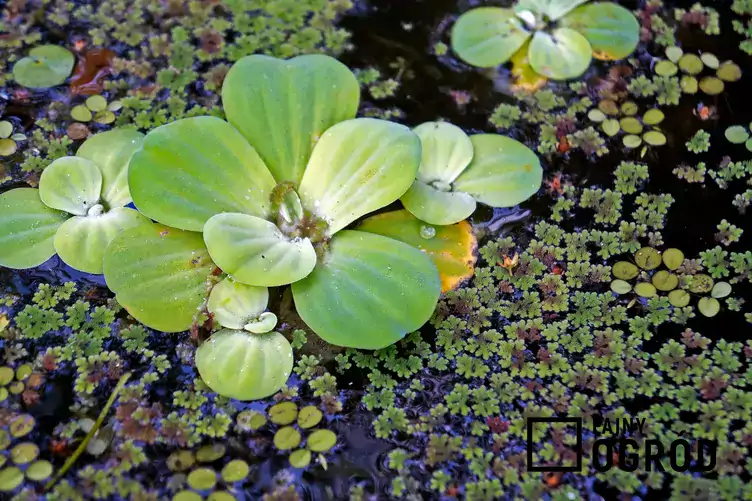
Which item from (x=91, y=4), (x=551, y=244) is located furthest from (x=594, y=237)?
(x=91, y=4)

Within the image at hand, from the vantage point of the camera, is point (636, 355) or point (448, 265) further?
point (448, 265)

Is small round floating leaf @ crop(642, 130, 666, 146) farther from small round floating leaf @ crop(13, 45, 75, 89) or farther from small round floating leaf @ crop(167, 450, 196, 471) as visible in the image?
small round floating leaf @ crop(13, 45, 75, 89)

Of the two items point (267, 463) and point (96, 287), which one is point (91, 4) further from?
point (267, 463)

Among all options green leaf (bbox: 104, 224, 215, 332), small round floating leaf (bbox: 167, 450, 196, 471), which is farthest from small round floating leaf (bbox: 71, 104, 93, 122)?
small round floating leaf (bbox: 167, 450, 196, 471)

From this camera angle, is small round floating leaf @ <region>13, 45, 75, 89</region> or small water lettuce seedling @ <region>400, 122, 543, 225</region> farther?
small round floating leaf @ <region>13, 45, 75, 89</region>

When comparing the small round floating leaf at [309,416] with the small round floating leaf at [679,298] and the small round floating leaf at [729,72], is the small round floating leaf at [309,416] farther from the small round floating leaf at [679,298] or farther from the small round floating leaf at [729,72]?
the small round floating leaf at [729,72]

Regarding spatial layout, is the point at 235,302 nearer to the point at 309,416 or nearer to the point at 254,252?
the point at 254,252
